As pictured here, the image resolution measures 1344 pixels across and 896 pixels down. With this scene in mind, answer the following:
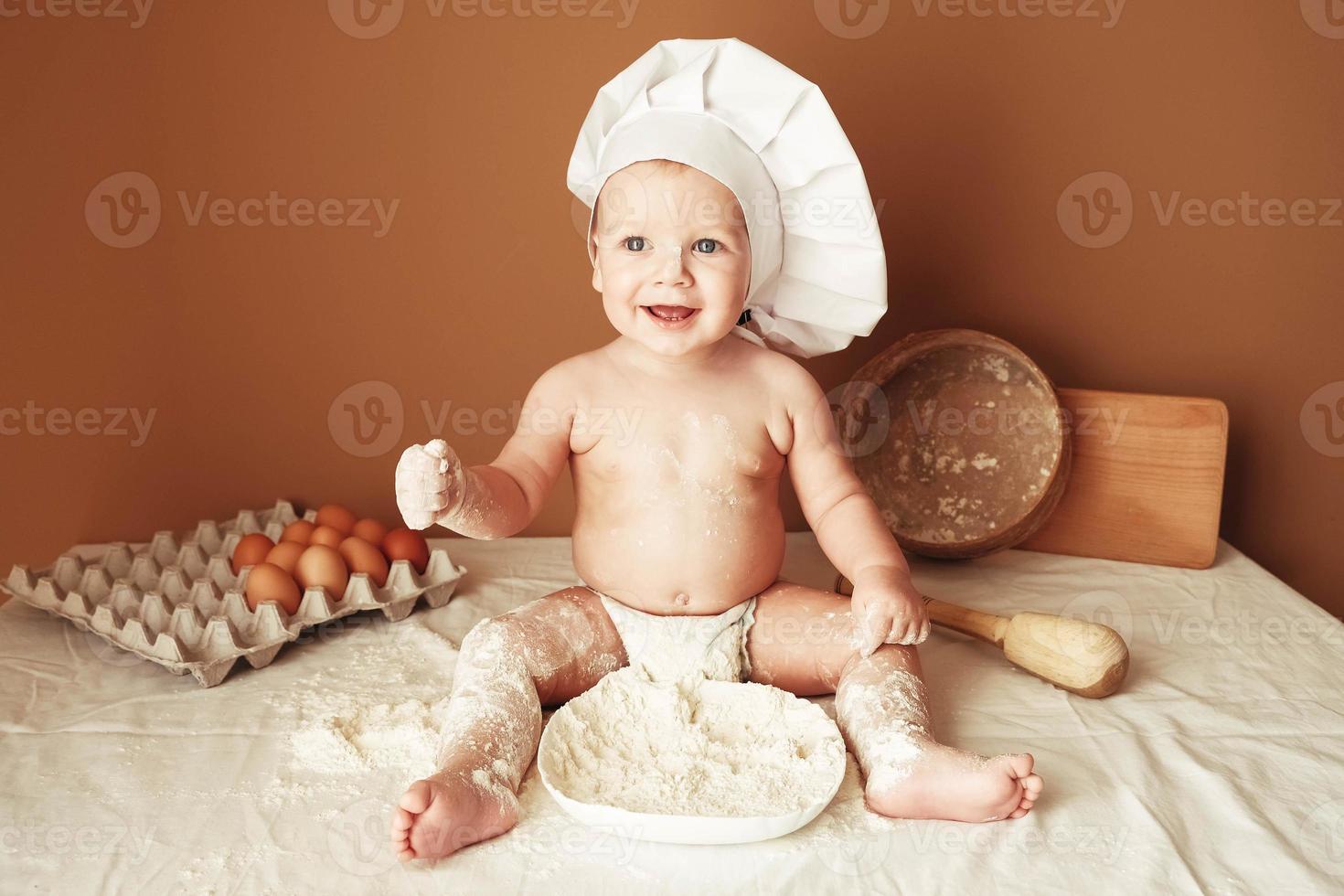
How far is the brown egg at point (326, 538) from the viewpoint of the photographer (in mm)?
1335

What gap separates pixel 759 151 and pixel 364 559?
67cm

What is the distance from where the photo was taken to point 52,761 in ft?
3.24

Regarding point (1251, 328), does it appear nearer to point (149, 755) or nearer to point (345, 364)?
point (345, 364)

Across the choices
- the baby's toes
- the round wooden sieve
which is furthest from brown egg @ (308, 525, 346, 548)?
the round wooden sieve

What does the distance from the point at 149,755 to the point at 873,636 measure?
0.68 meters

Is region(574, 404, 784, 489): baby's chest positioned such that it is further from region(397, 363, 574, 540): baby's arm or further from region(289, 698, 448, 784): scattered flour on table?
region(289, 698, 448, 784): scattered flour on table

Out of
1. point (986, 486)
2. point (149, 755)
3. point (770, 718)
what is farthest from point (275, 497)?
point (986, 486)

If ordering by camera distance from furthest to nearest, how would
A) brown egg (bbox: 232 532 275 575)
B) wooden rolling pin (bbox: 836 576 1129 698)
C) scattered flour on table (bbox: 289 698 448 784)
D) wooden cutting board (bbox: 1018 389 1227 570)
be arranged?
wooden cutting board (bbox: 1018 389 1227 570), brown egg (bbox: 232 532 275 575), wooden rolling pin (bbox: 836 576 1129 698), scattered flour on table (bbox: 289 698 448 784)

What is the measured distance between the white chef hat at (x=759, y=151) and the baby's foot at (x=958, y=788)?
497mm
